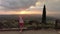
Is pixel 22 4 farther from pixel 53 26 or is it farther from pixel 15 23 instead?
pixel 53 26

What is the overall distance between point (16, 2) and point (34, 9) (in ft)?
0.75

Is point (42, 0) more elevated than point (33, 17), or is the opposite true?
point (42, 0)

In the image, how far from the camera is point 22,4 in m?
1.85

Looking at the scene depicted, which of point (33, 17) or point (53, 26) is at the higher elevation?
point (33, 17)

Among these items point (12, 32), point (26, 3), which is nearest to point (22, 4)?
point (26, 3)

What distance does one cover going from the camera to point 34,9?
183 cm

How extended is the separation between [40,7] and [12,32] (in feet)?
1.42

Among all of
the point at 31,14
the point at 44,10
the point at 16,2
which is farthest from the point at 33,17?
the point at 16,2

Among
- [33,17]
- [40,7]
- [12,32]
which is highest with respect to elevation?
[40,7]

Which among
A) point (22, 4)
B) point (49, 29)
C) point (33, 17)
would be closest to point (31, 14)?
point (33, 17)

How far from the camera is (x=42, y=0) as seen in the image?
1.85 m

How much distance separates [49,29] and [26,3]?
16.0 inches

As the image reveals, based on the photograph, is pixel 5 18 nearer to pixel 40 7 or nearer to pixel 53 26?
pixel 40 7

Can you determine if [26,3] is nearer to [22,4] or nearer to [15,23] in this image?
[22,4]
